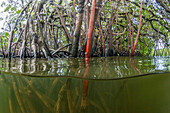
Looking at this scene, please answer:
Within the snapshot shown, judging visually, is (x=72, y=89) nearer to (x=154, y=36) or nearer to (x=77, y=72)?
(x=77, y=72)

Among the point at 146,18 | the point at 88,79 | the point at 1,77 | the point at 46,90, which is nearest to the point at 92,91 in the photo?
the point at 88,79

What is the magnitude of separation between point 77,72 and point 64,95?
27cm

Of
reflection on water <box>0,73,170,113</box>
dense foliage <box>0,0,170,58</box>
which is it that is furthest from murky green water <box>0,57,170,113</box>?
dense foliage <box>0,0,170,58</box>

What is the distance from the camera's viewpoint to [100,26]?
2803mm

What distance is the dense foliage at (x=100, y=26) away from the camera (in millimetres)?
2832

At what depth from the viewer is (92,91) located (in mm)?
1228

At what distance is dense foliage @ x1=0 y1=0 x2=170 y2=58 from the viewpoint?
9.29ft

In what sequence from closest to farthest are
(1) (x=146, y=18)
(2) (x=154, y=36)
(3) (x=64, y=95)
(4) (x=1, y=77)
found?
(3) (x=64, y=95) < (4) (x=1, y=77) < (1) (x=146, y=18) < (2) (x=154, y=36)

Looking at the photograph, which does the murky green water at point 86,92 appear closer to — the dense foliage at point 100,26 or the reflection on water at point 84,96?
the reflection on water at point 84,96

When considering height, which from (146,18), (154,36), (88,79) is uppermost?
(146,18)

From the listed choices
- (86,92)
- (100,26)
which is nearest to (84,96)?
(86,92)

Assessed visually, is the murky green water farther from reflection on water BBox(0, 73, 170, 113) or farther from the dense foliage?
the dense foliage

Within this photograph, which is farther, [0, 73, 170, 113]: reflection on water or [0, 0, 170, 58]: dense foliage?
[0, 0, 170, 58]: dense foliage

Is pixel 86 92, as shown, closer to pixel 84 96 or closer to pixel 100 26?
pixel 84 96
